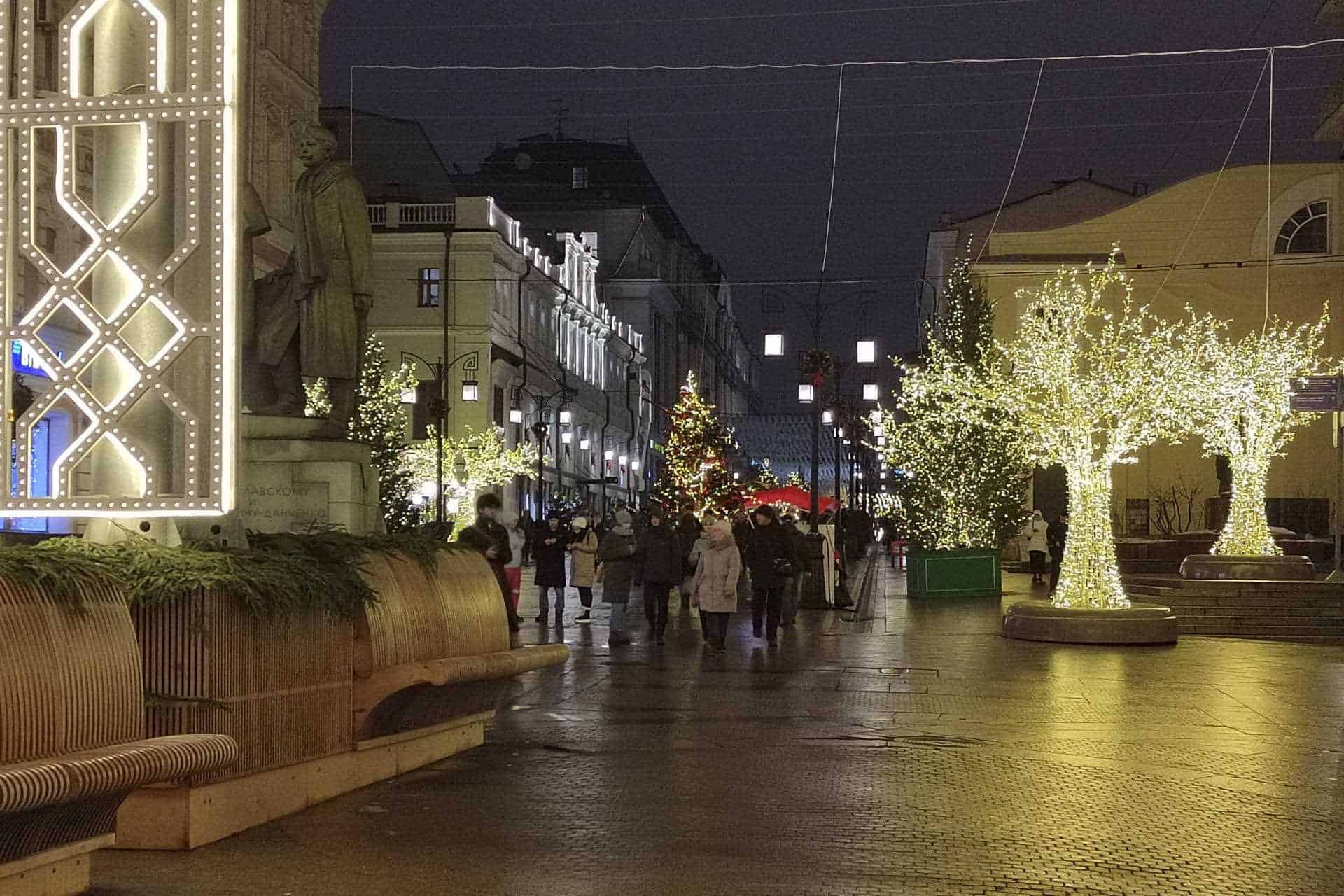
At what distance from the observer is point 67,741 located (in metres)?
6.14

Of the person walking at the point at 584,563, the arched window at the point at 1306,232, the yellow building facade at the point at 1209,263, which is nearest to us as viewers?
the person walking at the point at 584,563

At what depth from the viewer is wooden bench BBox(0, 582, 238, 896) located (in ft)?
18.9

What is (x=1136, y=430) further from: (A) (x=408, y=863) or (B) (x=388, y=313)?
(B) (x=388, y=313)

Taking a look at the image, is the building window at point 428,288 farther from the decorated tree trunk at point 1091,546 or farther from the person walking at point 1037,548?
the decorated tree trunk at point 1091,546

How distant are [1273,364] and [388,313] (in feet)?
147

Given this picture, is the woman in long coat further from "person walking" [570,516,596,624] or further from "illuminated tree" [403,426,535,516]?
"illuminated tree" [403,426,535,516]

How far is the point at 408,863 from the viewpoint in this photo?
7.29 m

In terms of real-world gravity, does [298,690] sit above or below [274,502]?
below

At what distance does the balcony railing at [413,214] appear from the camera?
A: 68875 millimetres

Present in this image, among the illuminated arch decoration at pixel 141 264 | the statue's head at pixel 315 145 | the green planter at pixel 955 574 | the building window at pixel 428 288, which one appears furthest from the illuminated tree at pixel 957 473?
the illuminated arch decoration at pixel 141 264

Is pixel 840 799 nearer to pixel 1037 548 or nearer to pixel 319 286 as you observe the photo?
pixel 319 286

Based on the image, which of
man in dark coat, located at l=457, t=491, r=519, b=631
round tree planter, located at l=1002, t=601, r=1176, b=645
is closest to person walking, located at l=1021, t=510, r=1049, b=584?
round tree planter, located at l=1002, t=601, r=1176, b=645

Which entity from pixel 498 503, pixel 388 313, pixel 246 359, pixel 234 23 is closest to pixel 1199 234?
pixel 388 313

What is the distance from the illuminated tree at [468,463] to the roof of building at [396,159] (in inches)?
548
